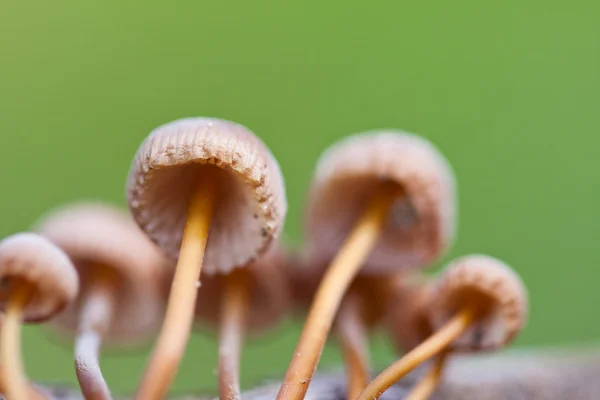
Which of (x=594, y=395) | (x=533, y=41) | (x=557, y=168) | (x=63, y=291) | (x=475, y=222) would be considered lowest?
(x=63, y=291)

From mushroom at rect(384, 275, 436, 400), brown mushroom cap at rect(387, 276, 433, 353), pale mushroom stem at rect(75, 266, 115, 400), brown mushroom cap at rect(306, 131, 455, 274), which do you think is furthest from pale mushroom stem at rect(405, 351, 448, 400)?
pale mushroom stem at rect(75, 266, 115, 400)

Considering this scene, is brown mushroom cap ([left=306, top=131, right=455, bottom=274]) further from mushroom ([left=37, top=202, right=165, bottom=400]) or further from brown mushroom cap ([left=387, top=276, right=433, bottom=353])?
mushroom ([left=37, top=202, right=165, bottom=400])

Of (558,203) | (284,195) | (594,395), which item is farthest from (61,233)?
(558,203)

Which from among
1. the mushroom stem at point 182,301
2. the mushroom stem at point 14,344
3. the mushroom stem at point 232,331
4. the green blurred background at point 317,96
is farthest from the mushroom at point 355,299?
the green blurred background at point 317,96

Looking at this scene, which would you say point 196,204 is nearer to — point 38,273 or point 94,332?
point 38,273

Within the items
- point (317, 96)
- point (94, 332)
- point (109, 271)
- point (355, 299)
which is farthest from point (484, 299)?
point (317, 96)

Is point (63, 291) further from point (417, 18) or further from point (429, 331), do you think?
point (417, 18)
